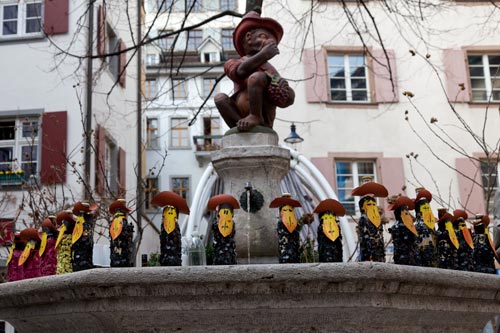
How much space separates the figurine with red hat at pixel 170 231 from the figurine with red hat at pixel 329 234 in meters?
0.78

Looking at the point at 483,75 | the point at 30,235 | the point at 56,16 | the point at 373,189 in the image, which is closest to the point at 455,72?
the point at 483,75

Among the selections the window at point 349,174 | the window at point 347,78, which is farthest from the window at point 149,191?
the window at point 347,78

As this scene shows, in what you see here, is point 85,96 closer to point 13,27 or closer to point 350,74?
point 13,27

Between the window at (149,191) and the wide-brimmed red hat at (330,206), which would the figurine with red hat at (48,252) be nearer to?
the window at (149,191)

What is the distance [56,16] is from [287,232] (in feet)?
44.3

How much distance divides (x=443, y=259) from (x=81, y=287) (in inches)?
80.6

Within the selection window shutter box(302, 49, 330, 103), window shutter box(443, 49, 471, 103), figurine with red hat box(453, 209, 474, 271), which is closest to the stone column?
figurine with red hat box(453, 209, 474, 271)

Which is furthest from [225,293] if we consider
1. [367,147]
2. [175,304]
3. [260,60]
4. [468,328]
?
[367,147]

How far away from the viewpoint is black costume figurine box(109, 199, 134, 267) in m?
3.77

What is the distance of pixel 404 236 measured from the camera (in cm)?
384

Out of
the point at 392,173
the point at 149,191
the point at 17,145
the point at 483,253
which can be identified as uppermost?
the point at 17,145

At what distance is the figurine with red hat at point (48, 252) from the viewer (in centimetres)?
420

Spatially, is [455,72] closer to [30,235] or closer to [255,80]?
[255,80]

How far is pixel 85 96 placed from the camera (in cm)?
1529
